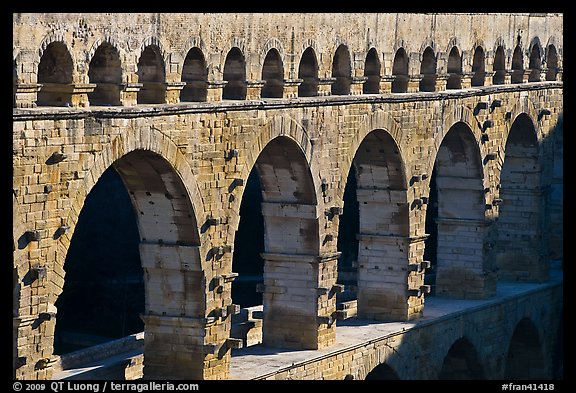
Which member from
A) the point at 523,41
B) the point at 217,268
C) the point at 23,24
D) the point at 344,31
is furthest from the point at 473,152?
the point at 23,24

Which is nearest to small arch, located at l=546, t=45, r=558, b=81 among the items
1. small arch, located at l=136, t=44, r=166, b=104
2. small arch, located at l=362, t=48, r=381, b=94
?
small arch, located at l=362, t=48, r=381, b=94

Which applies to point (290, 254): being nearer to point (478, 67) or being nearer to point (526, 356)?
point (478, 67)

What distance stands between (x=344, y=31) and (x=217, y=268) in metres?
7.17

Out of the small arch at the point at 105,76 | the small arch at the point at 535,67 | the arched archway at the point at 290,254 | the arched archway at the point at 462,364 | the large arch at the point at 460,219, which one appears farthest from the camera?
the small arch at the point at 535,67

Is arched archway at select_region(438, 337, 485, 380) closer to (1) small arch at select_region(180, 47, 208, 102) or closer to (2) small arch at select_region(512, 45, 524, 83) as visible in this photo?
(2) small arch at select_region(512, 45, 524, 83)

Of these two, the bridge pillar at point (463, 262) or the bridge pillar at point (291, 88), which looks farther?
the bridge pillar at point (463, 262)

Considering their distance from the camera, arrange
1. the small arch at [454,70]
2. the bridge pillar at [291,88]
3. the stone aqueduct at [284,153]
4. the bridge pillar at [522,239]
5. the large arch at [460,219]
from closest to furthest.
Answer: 1. the stone aqueduct at [284,153]
2. the bridge pillar at [291,88]
3. the small arch at [454,70]
4. the large arch at [460,219]
5. the bridge pillar at [522,239]

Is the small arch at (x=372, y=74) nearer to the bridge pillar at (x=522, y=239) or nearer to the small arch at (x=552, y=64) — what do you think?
the bridge pillar at (x=522, y=239)

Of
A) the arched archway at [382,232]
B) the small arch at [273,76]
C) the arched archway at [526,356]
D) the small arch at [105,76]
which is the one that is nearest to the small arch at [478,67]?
the arched archway at [382,232]

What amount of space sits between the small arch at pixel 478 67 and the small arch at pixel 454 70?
3.97 feet

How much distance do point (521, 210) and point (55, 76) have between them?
24.0 meters

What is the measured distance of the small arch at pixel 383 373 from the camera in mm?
44125

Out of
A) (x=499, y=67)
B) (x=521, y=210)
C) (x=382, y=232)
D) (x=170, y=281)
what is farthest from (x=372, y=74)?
(x=521, y=210)

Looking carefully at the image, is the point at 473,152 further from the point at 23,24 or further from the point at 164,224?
the point at 23,24
